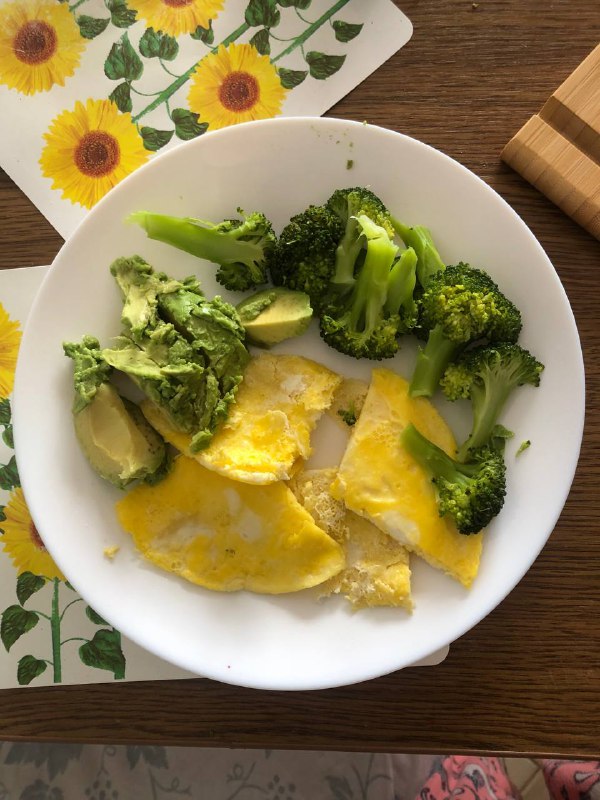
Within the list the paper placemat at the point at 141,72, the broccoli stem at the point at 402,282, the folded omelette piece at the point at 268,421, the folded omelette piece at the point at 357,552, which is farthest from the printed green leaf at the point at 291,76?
the folded omelette piece at the point at 357,552

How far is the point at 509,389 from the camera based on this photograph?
185 cm

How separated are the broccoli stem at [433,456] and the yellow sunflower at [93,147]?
1.23 meters

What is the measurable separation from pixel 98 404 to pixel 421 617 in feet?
3.55

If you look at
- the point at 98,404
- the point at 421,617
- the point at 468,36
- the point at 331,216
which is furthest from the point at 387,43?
the point at 421,617

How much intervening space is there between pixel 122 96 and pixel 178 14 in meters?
0.32

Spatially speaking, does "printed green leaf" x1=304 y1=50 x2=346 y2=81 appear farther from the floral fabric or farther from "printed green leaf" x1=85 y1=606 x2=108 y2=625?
the floral fabric

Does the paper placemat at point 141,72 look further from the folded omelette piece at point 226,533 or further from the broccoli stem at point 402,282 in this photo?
the folded omelette piece at point 226,533

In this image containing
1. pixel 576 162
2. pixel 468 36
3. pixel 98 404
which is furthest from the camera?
pixel 468 36

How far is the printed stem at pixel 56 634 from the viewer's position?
6.69 ft

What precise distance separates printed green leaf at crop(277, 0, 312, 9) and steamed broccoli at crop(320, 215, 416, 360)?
2.79 feet

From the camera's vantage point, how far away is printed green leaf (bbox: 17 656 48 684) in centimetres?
205

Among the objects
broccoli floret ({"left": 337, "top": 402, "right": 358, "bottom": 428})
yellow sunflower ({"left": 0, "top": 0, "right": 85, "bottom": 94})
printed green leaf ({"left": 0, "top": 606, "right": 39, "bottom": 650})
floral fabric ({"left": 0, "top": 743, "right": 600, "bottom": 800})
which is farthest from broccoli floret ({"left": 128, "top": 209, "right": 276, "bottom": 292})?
floral fabric ({"left": 0, "top": 743, "right": 600, "bottom": 800})

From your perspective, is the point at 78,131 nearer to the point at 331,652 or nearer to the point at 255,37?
the point at 255,37

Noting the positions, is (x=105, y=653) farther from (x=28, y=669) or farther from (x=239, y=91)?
(x=239, y=91)
